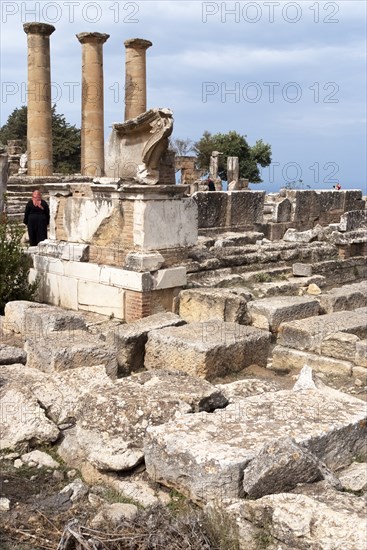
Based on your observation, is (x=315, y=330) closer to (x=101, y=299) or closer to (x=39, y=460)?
(x=101, y=299)

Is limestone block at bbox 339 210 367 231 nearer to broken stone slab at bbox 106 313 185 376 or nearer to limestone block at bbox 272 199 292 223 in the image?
limestone block at bbox 272 199 292 223

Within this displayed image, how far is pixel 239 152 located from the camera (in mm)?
48125

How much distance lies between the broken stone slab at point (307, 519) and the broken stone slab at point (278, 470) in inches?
6.7

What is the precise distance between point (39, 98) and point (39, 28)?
7.01 feet

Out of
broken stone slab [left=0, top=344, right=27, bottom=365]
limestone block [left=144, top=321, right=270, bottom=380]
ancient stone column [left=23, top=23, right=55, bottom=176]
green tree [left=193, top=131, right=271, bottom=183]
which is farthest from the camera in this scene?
green tree [left=193, top=131, right=271, bottom=183]

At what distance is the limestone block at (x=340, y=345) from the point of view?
7078 millimetres

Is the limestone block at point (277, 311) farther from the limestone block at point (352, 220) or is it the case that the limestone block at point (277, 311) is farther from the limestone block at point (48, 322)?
the limestone block at point (352, 220)

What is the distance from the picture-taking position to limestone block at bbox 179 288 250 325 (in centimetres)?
826

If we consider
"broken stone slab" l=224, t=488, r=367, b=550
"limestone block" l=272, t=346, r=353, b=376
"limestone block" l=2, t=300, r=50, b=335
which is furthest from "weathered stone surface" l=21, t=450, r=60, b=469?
"limestone block" l=272, t=346, r=353, b=376

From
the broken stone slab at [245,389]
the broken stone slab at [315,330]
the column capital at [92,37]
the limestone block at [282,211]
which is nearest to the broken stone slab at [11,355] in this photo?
the broken stone slab at [245,389]

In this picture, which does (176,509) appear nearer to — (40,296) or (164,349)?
(164,349)

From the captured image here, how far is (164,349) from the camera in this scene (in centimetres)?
675

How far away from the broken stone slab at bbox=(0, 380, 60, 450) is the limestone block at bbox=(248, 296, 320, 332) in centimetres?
372

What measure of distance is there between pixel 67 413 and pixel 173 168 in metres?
4.57
